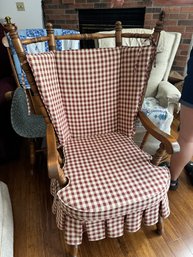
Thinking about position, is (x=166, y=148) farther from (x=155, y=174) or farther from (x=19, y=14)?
(x=19, y=14)

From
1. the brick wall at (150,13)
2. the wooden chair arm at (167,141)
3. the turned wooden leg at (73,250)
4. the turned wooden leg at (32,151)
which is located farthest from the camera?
the brick wall at (150,13)

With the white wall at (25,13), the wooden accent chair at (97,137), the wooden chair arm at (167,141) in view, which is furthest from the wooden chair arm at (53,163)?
the white wall at (25,13)

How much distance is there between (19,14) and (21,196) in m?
2.33

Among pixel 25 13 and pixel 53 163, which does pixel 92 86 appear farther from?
pixel 25 13

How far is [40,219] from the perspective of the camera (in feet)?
4.14

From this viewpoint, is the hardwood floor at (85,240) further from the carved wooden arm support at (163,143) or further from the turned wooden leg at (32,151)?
the carved wooden arm support at (163,143)

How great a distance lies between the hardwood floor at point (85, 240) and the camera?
110 cm

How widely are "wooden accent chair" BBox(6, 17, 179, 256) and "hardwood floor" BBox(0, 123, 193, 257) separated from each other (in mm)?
94

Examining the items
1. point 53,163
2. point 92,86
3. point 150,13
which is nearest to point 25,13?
point 150,13

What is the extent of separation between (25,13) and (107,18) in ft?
3.44

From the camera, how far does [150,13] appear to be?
2.38 m

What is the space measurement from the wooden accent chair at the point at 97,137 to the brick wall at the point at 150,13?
1579 mm

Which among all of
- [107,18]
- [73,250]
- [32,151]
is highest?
[107,18]

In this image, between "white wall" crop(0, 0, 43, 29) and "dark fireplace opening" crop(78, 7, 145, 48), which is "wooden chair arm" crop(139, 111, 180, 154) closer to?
"dark fireplace opening" crop(78, 7, 145, 48)
